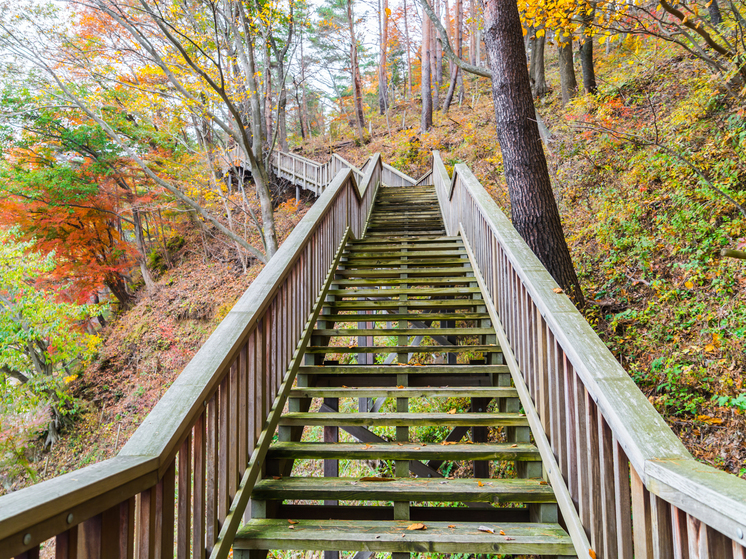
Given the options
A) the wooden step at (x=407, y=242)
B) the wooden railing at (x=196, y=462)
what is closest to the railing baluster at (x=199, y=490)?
the wooden railing at (x=196, y=462)

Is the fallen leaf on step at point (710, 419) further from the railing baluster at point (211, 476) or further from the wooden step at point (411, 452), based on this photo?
the railing baluster at point (211, 476)

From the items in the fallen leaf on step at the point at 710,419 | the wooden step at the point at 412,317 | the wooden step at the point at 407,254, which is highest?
the wooden step at the point at 407,254

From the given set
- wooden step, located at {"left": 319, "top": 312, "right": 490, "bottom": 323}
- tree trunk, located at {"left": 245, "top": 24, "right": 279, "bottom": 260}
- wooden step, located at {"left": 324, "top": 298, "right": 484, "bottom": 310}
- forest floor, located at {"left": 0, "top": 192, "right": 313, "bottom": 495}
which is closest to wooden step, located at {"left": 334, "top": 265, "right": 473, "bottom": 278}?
wooden step, located at {"left": 324, "top": 298, "right": 484, "bottom": 310}

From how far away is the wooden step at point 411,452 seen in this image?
2.41 m

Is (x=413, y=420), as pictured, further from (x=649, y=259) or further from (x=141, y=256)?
(x=141, y=256)

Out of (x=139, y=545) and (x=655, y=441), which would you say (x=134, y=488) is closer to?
(x=139, y=545)

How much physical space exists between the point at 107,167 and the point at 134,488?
52.9ft

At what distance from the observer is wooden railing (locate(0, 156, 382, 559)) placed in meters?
1.03

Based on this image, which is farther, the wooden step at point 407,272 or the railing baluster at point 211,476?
the wooden step at point 407,272

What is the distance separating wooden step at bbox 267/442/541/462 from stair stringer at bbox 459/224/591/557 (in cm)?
15

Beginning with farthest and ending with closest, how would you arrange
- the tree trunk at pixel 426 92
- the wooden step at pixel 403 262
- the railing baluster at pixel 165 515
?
the tree trunk at pixel 426 92, the wooden step at pixel 403 262, the railing baluster at pixel 165 515

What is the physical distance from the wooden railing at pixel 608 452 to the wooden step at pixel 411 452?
252mm

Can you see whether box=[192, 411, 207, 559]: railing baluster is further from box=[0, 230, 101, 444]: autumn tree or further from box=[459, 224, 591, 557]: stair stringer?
box=[0, 230, 101, 444]: autumn tree

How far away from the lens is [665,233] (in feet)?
15.4
